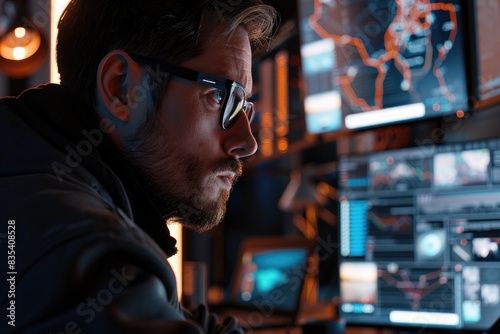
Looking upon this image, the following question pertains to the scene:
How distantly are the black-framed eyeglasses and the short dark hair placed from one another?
0.5 inches

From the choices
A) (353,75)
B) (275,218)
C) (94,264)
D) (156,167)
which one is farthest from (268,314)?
(275,218)

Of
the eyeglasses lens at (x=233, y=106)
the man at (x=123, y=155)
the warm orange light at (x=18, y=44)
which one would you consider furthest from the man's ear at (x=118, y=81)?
the warm orange light at (x=18, y=44)

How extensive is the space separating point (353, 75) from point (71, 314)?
114 cm

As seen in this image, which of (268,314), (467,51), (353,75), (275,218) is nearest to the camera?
(467,51)

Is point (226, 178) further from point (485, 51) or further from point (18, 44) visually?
point (18, 44)

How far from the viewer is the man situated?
A: 576mm

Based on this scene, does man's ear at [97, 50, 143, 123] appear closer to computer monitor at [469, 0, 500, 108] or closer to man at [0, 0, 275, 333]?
man at [0, 0, 275, 333]

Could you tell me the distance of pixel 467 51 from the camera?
1311mm

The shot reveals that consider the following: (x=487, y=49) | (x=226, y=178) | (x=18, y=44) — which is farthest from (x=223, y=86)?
(x=18, y=44)

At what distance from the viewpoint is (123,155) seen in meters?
0.97

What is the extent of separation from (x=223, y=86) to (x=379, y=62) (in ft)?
1.93

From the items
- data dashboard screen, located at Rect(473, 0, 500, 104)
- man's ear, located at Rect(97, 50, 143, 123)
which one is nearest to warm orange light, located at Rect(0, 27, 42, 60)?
man's ear, located at Rect(97, 50, 143, 123)

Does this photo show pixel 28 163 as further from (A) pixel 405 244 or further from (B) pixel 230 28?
(A) pixel 405 244

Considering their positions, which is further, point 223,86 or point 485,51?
point 485,51
